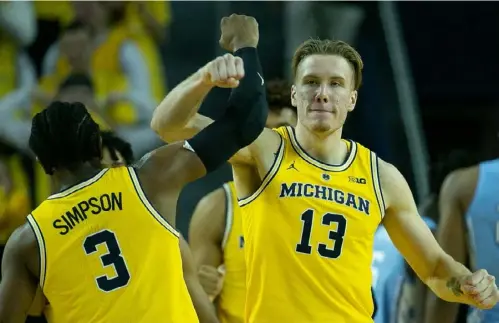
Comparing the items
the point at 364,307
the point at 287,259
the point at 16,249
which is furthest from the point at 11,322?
the point at 364,307

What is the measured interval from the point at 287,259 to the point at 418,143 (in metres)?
5.02

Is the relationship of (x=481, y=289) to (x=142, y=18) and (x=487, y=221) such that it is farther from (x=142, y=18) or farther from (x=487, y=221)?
(x=142, y=18)

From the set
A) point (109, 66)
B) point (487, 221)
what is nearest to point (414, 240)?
point (487, 221)

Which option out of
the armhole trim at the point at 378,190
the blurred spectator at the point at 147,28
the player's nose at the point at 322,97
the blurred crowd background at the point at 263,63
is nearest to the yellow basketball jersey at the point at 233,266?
the armhole trim at the point at 378,190

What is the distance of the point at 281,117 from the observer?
18.7 ft

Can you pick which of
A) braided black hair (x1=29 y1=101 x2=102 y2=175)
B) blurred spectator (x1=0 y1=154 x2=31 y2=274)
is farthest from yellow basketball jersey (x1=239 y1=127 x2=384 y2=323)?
blurred spectator (x1=0 y1=154 x2=31 y2=274)

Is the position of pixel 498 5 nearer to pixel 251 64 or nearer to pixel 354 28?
pixel 354 28

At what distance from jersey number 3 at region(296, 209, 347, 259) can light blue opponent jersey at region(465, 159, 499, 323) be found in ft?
3.94

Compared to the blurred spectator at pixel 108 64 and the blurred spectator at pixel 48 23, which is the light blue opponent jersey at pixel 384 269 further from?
the blurred spectator at pixel 48 23

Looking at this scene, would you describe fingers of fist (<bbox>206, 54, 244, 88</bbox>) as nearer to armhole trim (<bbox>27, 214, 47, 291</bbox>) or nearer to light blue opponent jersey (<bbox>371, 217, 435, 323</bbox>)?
armhole trim (<bbox>27, 214, 47, 291</bbox>)

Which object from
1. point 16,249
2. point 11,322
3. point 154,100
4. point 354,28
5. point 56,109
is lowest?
point 11,322

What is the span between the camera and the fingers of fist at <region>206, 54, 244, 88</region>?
384 cm

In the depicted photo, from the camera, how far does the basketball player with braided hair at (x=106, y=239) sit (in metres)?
3.88

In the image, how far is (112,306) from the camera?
3875 mm
